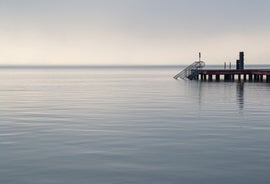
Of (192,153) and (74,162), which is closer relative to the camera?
(74,162)

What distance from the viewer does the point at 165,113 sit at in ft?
90.5

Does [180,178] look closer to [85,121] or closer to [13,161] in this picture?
[13,161]

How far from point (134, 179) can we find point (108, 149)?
160 inches

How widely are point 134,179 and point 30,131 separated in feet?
31.4

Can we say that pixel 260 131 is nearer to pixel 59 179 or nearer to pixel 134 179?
pixel 134 179

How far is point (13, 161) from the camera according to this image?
547 inches

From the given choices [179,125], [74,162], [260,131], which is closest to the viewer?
[74,162]

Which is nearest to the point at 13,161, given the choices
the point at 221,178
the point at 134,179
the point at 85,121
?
the point at 134,179

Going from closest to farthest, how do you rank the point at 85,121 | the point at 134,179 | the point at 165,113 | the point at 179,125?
the point at 134,179 → the point at 179,125 → the point at 85,121 → the point at 165,113

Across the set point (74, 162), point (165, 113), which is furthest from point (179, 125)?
point (74, 162)

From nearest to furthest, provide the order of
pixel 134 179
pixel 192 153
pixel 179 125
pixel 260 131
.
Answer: pixel 134 179, pixel 192 153, pixel 260 131, pixel 179 125

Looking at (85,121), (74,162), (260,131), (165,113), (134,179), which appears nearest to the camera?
(134,179)

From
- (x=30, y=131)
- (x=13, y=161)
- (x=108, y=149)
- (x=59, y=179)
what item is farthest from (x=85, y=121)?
(x=59, y=179)

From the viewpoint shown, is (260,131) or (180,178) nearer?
(180,178)
